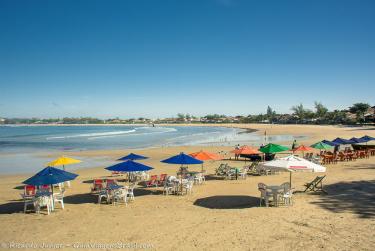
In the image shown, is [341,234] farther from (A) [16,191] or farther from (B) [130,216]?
(A) [16,191]

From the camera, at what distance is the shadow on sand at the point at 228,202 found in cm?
1015

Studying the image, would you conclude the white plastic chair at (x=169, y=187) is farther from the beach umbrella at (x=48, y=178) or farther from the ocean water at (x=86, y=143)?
the ocean water at (x=86, y=143)

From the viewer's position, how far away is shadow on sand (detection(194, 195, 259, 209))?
10.1 metres

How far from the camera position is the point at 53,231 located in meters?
8.13

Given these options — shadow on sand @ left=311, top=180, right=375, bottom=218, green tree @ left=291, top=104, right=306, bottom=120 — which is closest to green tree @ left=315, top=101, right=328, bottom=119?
green tree @ left=291, top=104, right=306, bottom=120

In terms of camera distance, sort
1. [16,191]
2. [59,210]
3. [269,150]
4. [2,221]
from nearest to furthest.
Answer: [2,221] → [59,210] → [16,191] → [269,150]

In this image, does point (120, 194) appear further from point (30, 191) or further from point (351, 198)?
point (351, 198)

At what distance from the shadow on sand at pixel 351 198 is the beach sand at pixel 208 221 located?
3 centimetres

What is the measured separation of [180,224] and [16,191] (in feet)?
30.0

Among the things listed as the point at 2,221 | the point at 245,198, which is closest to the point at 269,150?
the point at 245,198

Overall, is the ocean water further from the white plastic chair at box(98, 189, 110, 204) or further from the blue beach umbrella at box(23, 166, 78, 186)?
the blue beach umbrella at box(23, 166, 78, 186)

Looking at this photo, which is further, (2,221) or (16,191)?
(16,191)

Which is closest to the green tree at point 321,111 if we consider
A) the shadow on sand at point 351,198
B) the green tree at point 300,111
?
the green tree at point 300,111

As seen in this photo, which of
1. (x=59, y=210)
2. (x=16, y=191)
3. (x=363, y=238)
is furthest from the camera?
(x=16, y=191)
